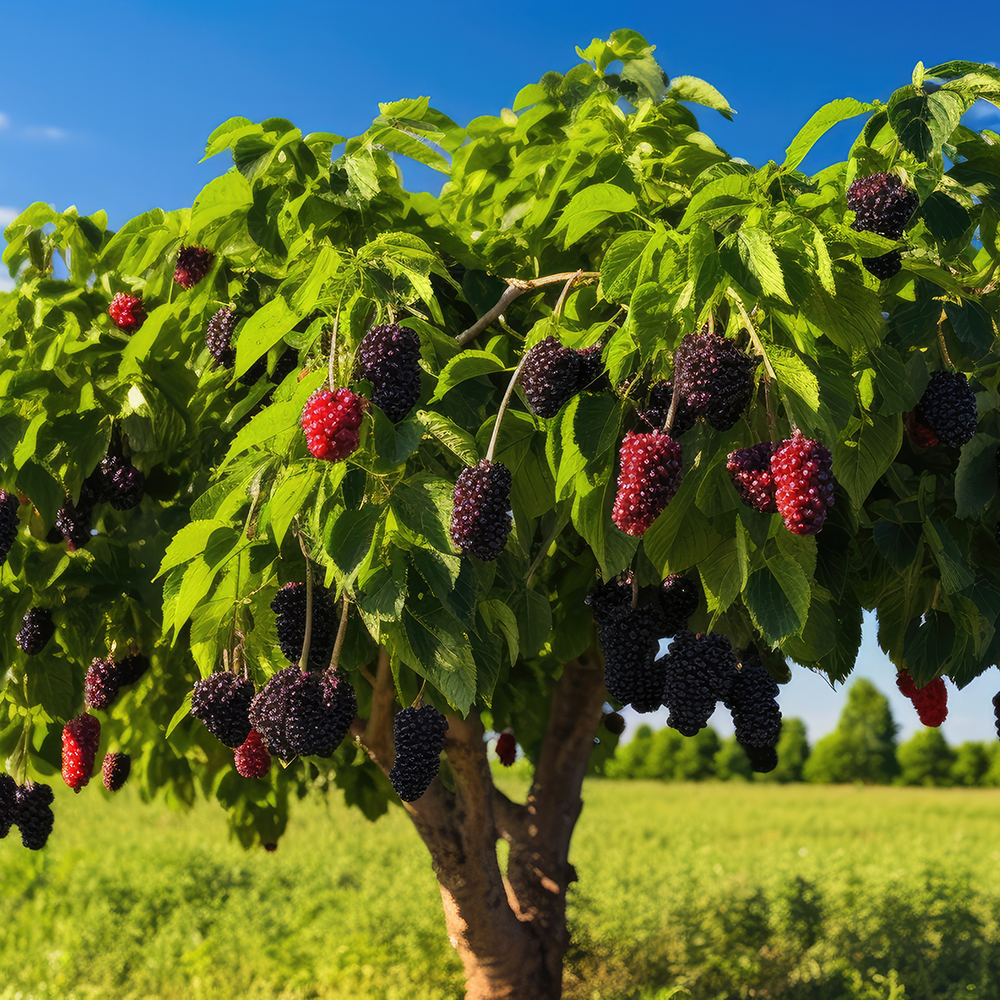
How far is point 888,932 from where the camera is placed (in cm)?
925

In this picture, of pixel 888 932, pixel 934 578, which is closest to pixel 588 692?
pixel 934 578

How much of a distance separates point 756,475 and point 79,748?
9.28ft

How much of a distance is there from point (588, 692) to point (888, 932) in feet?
18.3

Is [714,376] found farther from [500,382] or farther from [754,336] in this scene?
[500,382]

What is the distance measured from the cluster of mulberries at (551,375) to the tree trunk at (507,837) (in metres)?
1.90

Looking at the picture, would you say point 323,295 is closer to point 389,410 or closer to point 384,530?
point 389,410

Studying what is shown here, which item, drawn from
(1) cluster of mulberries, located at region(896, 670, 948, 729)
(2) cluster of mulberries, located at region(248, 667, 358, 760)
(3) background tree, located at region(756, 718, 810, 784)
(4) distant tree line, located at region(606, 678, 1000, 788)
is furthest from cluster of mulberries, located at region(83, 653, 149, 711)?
(3) background tree, located at region(756, 718, 810, 784)

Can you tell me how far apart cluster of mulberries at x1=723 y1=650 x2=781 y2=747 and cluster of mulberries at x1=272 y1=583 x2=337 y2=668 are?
3.34ft

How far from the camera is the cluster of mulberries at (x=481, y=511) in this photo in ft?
6.31

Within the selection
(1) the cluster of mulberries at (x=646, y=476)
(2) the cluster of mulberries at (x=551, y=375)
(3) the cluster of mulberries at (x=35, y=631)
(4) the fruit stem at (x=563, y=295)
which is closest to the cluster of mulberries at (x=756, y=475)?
(1) the cluster of mulberries at (x=646, y=476)

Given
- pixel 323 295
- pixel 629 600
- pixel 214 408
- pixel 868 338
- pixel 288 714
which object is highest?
pixel 214 408

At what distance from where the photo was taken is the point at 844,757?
32.2 meters

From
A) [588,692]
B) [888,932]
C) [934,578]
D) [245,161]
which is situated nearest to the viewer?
[245,161]

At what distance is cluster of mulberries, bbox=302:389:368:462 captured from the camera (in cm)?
192
